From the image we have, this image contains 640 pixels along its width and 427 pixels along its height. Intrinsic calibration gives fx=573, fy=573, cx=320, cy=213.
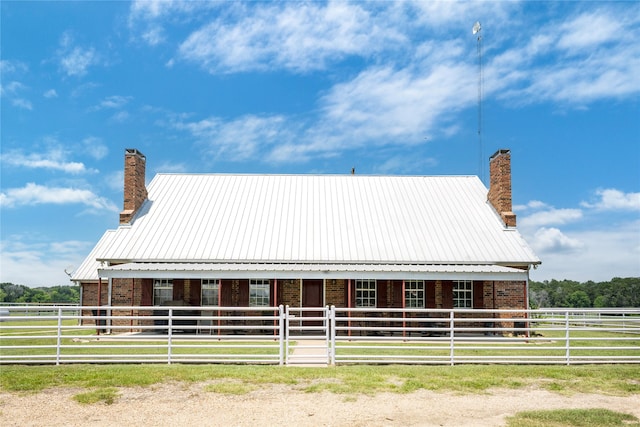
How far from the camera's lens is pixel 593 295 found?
7531 centimetres

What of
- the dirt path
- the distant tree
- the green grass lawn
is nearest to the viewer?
the dirt path

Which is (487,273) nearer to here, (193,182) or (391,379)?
(391,379)

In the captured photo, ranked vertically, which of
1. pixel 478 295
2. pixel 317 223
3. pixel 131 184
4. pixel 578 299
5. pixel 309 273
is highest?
pixel 131 184

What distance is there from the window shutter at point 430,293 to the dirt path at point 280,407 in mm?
11604

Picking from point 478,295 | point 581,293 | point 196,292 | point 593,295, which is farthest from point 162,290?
point 593,295

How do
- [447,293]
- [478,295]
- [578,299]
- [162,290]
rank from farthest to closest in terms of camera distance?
[578,299], [162,290], [478,295], [447,293]

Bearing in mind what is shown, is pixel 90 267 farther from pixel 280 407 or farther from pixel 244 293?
pixel 280 407

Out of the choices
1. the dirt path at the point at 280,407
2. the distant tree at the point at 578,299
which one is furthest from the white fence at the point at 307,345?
the distant tree at the point at 578,299

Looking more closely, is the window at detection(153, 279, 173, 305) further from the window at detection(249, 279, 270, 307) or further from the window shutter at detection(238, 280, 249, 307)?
the window at detection(249, 279, 270, 307)

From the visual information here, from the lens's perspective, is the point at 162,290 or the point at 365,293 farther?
the point at 162,290

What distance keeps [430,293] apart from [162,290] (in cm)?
1016

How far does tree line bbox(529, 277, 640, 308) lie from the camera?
6906cm

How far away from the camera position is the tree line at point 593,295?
227 feet

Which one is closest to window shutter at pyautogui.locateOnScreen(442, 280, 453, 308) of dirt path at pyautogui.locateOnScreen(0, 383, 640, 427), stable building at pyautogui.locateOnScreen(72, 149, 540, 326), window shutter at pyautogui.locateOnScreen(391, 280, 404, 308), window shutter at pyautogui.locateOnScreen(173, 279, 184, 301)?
stable building at pyautogui.locateOnScreen(72, 149, 540, 326)
